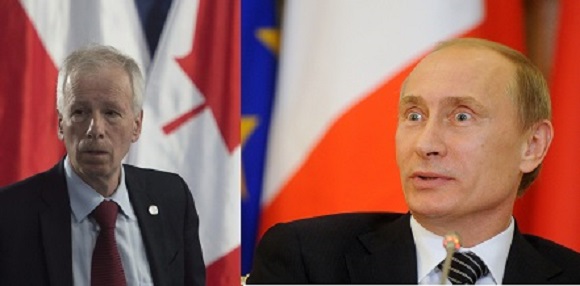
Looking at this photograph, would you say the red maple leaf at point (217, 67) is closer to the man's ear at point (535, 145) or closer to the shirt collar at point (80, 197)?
the shirt collar at point (80, 197)

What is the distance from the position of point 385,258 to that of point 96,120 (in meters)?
0.76

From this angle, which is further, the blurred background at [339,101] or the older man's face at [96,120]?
the blurred background at [339,101]

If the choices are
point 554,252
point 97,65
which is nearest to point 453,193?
point 554,252

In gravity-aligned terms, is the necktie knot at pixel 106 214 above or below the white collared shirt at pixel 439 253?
above

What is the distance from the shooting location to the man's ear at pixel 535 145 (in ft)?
7.43

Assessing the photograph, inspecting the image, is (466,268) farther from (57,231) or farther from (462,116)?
(57,231)

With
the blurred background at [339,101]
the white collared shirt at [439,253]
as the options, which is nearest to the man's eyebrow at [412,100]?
the white collared shirt at [439,253]

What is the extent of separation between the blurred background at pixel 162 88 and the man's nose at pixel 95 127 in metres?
0.11

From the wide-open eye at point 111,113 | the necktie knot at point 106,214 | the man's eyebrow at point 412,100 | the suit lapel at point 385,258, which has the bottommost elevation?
the suit lapel at point 385,258

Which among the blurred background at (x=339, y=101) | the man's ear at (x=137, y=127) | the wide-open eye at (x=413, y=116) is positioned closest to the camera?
the wide-open eye at (x=413, y=116)

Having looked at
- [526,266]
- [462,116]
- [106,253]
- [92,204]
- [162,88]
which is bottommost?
[526,266]

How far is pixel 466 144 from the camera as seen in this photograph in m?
2.14

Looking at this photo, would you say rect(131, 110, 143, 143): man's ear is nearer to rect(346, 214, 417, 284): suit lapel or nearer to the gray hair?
the gray hair

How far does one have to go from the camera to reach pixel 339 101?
2.73 m
